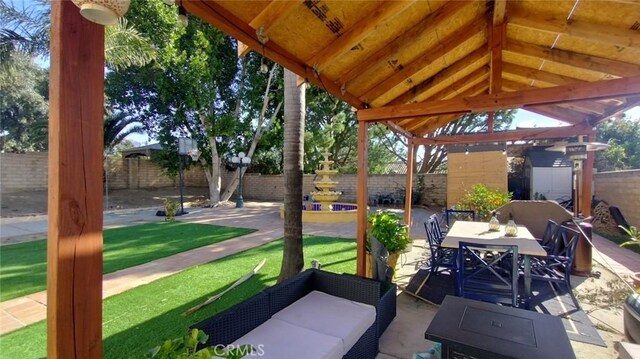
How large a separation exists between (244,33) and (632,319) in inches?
151

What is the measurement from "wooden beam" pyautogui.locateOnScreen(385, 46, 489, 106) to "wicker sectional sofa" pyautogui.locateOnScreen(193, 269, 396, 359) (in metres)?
2.82

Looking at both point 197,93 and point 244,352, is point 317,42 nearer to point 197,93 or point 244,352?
point 244,352

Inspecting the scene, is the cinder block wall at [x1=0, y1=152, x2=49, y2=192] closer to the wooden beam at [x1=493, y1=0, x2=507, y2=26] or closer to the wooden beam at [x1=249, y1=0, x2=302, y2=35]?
the wooden beam at [x1=249, y1=0, x2=302, y2=35]

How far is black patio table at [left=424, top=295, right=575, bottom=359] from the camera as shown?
130 cm

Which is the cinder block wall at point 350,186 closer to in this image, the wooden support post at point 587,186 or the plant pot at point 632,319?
the wooden support post at point 587,186

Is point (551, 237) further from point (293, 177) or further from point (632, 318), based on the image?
point (293, 177)

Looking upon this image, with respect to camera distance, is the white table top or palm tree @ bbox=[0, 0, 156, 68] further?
palm tree @ bbox=[0, 0, 156, 68]

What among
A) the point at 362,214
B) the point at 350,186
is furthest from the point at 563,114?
the point at 350,186

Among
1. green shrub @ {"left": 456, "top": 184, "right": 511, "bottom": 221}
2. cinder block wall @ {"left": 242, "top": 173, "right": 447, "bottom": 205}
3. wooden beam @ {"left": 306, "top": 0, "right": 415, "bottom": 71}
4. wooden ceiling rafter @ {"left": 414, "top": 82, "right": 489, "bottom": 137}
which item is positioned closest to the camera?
wooden beam @ {"left": 306, "top": 0, "right": 415, "bottom": 71}

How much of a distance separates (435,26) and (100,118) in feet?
9.75

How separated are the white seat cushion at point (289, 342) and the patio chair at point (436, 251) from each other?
250 centimetres

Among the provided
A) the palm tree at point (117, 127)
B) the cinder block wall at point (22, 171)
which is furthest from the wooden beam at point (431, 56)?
the cinder block wall at point (22, 171)

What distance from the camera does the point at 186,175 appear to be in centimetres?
1967

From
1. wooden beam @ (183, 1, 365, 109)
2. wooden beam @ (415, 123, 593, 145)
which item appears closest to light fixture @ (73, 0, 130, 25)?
wooden beam @ (183, 1, 365, 109)
